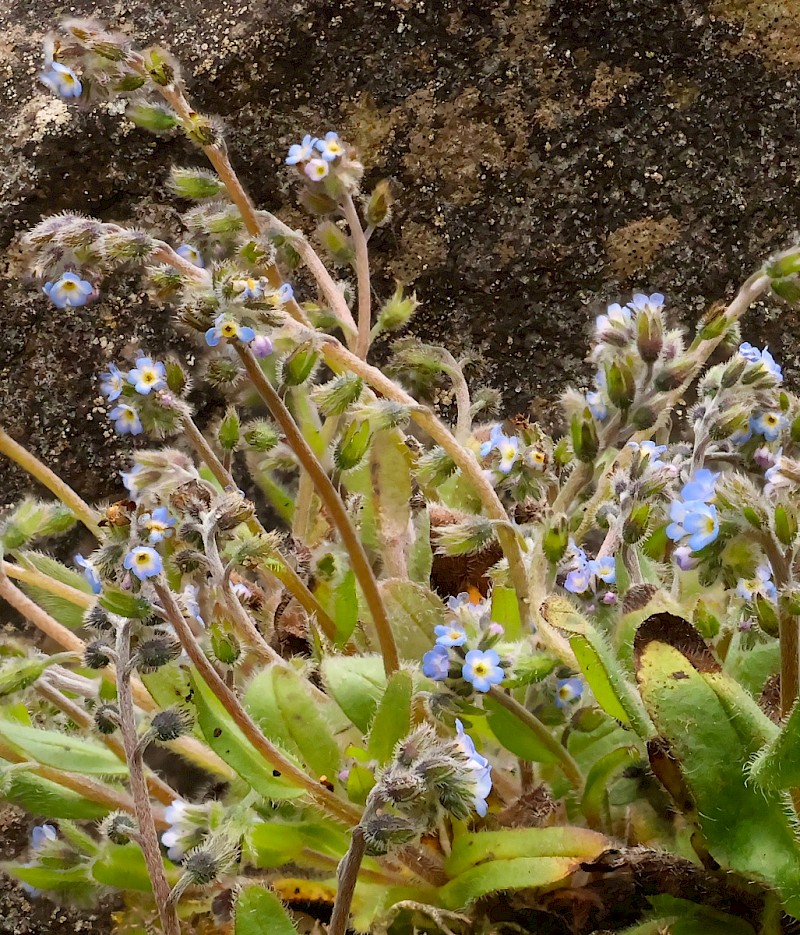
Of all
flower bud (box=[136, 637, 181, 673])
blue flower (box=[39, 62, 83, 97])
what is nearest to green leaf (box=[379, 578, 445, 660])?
flower bud (box=[136, 637, 181, 673])

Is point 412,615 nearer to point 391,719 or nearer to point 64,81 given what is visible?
point 391,719

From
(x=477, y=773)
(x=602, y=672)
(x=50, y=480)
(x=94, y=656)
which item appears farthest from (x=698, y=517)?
(x=50, y=480)

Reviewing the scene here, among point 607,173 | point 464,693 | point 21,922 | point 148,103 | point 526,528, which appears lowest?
point 21,922

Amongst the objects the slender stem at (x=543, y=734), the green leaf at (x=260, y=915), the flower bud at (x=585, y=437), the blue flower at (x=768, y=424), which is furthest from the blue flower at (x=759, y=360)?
the green leaf at (x=260, y=915)

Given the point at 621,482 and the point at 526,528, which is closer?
the point at 621,482

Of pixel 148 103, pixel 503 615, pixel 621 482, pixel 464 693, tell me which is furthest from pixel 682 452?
pixel 148 103

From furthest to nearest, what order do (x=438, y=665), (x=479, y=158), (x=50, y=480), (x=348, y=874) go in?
(x=479, y=158)
(x=50, y=480)
(x=438, y=665)
(x=348, y=874)

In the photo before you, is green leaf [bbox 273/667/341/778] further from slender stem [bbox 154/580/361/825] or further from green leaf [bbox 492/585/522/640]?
green leaf [bbox 492/585/522/640]

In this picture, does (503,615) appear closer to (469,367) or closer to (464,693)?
(464,693)

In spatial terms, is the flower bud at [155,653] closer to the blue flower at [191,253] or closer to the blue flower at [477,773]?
the blue flower at [477,773]
